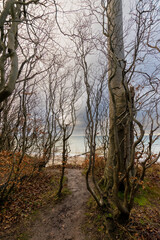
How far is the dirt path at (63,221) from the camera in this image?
280 centimetres

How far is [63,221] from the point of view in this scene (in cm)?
323

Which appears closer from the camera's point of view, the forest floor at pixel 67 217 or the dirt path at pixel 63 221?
the forest floor at pixel 67 217

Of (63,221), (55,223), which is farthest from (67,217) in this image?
(55,223)

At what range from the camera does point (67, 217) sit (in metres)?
3.36

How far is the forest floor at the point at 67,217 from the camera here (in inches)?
101

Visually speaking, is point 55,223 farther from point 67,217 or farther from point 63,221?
point 67,217

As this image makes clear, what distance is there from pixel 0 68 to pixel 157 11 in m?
3.38

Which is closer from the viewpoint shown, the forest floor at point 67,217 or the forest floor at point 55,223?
the forest floor at point 67,217

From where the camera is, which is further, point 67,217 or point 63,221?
point 67,217

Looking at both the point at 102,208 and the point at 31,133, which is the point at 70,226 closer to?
the point at 102,208

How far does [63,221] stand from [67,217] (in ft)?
0.53

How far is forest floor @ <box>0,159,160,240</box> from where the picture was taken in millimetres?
2555

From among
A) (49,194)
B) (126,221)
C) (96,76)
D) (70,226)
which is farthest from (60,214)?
(96,76)

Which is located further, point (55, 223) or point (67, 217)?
point (67, 217)
